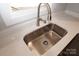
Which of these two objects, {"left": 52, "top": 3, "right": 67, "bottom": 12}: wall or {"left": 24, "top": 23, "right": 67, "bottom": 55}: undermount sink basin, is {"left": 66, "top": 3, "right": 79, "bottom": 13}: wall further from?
{"left": 24, "top": 23, "right": 67, "bottom": 55}: undermount sink basin

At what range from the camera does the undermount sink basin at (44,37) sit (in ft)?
4.35

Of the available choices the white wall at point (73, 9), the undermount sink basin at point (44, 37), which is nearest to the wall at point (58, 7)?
the white wall at point (73, 9)

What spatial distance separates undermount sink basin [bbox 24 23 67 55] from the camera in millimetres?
1326

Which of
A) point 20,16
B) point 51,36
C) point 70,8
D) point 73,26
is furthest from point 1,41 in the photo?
point 70,8

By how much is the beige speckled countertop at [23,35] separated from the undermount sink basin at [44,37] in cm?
7

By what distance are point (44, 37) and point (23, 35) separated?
406 mm

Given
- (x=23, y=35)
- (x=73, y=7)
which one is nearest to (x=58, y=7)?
(x=73, y=7)

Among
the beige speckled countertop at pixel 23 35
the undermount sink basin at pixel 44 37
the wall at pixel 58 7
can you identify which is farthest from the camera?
the wall at pixel 58 7

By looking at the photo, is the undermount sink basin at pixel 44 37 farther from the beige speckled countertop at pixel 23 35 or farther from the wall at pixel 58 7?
the wall at pixel 58 7

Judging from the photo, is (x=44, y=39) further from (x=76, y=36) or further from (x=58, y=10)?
(x=58, y=10)

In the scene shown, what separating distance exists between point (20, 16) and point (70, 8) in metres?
0.88

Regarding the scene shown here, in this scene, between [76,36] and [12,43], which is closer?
[12,43]

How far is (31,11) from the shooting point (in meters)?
1.38

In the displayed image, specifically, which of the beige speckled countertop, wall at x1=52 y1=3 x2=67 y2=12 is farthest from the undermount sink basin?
wall at x1=52 y1=3 x2=67 y2=12
